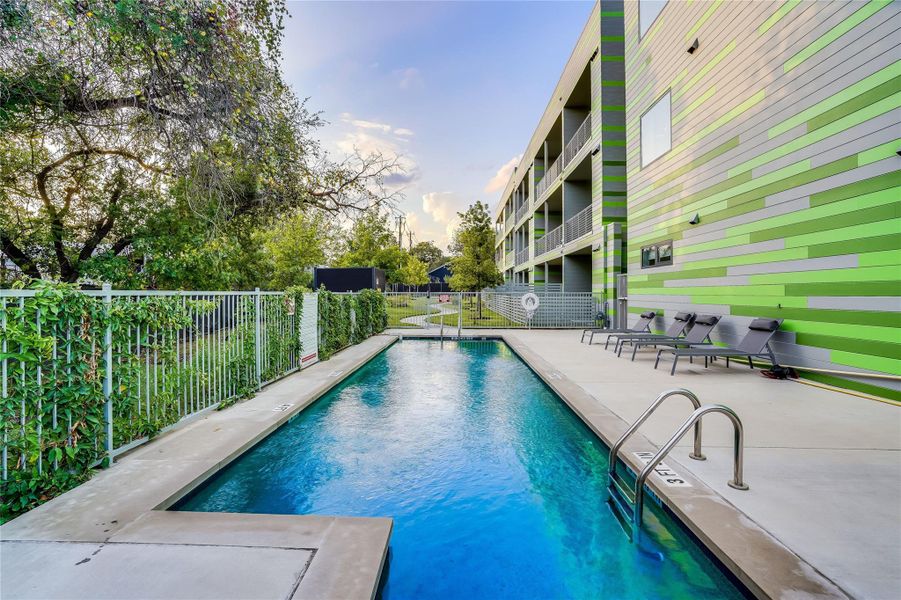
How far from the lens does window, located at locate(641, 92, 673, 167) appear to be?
10250 mm

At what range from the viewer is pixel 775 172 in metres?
6.83

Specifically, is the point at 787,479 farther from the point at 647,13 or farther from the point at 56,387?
the point at 647,13

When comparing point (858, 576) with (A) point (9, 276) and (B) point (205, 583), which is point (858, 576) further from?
(A) point (9, 276)

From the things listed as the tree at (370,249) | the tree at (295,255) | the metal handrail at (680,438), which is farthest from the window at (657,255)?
the tree at (370,249)

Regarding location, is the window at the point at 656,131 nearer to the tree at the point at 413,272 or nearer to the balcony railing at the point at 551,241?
the balcony railing at the point at 551,241

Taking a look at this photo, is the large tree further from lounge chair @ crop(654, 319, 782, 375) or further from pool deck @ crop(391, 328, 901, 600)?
lounge chair @ crop(654, 319, 782, 375)

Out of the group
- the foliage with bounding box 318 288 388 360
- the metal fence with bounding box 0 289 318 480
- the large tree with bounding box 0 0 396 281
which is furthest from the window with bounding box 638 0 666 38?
the metal fence with bounding box 0 289 318 480

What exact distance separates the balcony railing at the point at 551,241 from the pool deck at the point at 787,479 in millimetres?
13522

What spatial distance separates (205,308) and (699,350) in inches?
303

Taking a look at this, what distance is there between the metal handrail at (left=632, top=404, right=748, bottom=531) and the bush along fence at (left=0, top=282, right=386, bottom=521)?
415 centimetres

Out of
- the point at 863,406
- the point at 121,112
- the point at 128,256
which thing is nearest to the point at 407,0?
the point at 121,112

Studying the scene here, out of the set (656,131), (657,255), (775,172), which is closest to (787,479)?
(775,172)

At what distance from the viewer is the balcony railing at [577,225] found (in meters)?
16.3

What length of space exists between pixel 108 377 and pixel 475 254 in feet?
66.6
